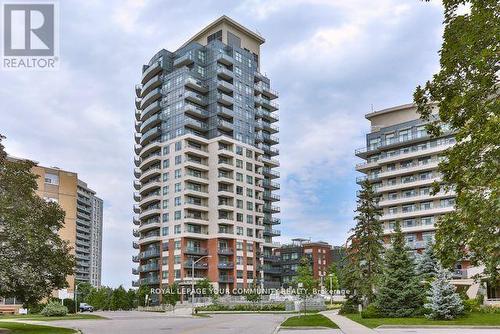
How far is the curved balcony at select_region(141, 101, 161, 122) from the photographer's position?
119 metres

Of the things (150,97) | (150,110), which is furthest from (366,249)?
(150,97)

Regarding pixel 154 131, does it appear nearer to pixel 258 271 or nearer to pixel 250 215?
pixel 250 215

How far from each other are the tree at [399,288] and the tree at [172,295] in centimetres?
5432

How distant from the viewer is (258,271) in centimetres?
11862

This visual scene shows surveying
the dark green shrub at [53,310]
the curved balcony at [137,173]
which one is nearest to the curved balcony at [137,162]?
the curved balcony at [137,173]

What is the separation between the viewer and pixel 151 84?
12231 centimetres

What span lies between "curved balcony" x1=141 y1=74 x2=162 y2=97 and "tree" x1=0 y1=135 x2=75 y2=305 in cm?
9014

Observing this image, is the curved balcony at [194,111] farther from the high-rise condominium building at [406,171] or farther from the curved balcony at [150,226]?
the high-rise condominium building at [406,171]

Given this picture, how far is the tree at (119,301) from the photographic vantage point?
103 metres

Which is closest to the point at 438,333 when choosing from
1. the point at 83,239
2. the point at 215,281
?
the point at 215,281

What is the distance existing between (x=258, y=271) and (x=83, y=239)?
97484mm

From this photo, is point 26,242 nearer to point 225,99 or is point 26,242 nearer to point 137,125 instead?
point 225,99

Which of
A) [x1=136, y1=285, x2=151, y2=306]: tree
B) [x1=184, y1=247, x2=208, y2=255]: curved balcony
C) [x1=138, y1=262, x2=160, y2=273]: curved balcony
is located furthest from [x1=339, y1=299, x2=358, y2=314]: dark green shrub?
[x1=138, y1=262, x2=160, y2=273]: curved balcony

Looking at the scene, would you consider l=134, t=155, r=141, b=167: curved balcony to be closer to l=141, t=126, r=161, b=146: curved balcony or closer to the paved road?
l=141, t=126, r=161, b=146: curved balcony
